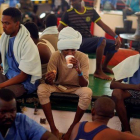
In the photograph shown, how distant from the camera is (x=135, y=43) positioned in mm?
5570

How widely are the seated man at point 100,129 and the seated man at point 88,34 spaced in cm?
191

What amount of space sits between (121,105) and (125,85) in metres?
0.20

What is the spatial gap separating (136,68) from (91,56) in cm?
119

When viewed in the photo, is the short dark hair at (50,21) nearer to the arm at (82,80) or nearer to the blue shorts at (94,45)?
the blue shorts at (94,45)

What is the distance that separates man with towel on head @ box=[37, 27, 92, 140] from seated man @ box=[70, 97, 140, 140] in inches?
34.0

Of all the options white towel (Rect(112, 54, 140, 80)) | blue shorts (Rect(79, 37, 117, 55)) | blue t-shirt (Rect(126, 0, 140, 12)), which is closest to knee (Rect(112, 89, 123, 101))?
white towel (Rect(112, 54, 140, 80))

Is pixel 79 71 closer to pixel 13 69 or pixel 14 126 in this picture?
pixel 13 69

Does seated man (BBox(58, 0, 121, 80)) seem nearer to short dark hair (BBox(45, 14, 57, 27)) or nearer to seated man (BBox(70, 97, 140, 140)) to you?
short dark hair (BBox(45, 14, 57, 27))

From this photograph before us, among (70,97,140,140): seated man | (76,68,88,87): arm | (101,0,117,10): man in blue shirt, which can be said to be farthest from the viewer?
(101,0,117,10): man in blue shirt

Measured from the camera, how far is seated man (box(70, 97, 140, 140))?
68.9 inches

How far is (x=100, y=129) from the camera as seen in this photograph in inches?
70.2

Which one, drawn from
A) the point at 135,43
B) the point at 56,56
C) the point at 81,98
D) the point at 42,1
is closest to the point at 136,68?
the point at 81,98

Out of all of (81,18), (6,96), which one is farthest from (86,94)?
(81,18)

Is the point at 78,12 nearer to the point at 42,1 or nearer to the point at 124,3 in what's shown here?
the point at 124,3
